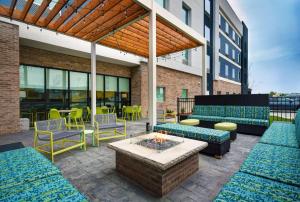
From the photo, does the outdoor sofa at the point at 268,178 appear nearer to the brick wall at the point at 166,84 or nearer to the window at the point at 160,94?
the brick wall at the point at 166,84

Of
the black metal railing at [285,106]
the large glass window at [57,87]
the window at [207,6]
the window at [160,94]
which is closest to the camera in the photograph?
the black metal railing at [285,106]

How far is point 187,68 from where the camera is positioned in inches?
535

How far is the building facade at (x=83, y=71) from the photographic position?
5715 mm

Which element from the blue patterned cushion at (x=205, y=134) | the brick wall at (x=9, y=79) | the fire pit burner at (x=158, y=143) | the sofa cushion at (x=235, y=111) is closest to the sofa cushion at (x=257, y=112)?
the sofa cushion at (x=235, y=111)

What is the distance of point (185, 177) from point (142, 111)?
8.28 metres

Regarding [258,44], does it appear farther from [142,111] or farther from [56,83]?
[56,83]

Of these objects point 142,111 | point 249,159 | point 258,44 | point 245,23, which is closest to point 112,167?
point 249,159

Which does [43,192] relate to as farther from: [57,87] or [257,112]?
[57,87]

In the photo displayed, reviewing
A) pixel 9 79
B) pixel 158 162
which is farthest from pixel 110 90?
pixel 158 162

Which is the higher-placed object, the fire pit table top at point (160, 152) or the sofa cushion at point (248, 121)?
the sofa cushion at point (248, 121)

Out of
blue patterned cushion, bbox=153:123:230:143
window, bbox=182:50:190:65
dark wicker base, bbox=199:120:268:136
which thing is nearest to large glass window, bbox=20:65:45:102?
blue patterned cushion, bbox=153:123:230:143

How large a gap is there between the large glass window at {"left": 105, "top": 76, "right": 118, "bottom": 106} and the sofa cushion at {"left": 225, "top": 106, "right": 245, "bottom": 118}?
6.66 meters

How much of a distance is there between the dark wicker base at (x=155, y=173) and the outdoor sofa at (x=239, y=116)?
3597mm

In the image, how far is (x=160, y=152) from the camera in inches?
91.6
